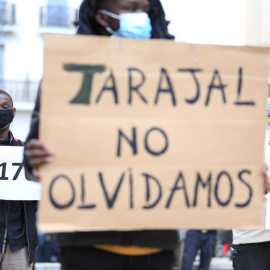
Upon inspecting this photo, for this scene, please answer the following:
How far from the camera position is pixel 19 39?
20.0 meters

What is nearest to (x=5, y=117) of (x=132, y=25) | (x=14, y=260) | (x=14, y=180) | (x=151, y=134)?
(x=14, y=180)

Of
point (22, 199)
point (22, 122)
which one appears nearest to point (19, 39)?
point (22, 122)

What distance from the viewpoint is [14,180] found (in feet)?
14.3

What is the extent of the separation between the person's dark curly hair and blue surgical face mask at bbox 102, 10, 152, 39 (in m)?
0.07

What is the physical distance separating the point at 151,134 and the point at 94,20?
0.60m

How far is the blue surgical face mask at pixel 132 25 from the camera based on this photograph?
95.8 inches

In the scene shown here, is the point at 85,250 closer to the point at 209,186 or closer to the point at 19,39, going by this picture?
the point at 209,186

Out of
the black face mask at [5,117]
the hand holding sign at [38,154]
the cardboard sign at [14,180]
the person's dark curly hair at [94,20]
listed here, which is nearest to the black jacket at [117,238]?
the hand holding sign at [38,154]

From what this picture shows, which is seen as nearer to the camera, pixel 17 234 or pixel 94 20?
pixel 94 20

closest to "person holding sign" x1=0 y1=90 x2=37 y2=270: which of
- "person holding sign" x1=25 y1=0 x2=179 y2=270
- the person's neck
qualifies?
the person's neck

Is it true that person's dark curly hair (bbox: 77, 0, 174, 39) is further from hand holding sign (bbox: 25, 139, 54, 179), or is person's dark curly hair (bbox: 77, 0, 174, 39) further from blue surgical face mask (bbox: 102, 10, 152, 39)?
hand holding sign (bbox: 25, 139, 54, 179)

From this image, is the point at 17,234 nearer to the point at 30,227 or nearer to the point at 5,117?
the point at 30,227

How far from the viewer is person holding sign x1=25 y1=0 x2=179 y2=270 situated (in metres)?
2.30

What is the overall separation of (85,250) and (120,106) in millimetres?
571
